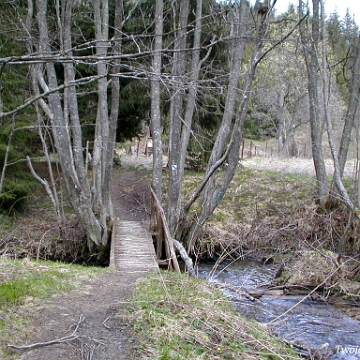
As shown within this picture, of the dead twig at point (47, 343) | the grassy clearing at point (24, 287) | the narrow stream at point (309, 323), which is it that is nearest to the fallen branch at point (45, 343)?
the dead twig at point (47, 343)

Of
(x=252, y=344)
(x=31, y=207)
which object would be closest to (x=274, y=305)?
(x=252, y=344)

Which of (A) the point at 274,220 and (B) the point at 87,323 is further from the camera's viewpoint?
(A) the point at 274,220

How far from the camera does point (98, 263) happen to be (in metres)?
11.3

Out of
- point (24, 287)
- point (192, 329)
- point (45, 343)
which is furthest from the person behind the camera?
point (24, 287)

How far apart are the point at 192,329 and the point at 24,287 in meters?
2.47

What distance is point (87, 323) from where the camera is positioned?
506cm

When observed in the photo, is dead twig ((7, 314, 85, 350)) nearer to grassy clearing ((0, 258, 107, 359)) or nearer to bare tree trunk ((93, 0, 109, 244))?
grassy clearing ((0, 258, 107, 359))

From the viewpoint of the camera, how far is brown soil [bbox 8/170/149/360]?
434 centimetres

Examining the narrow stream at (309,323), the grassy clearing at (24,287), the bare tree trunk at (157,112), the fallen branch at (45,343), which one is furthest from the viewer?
the bare tree trunk at (157,112)

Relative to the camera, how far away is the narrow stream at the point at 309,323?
6.37m

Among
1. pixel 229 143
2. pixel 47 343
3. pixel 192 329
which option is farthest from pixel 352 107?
pixel 47 343

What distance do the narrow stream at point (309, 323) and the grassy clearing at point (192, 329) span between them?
54 cm

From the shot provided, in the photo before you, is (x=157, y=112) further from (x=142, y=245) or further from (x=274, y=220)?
(x=274, y=220)

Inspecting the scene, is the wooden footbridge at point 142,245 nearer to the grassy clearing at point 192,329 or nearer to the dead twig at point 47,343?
the grassy clearing at point 192,329
